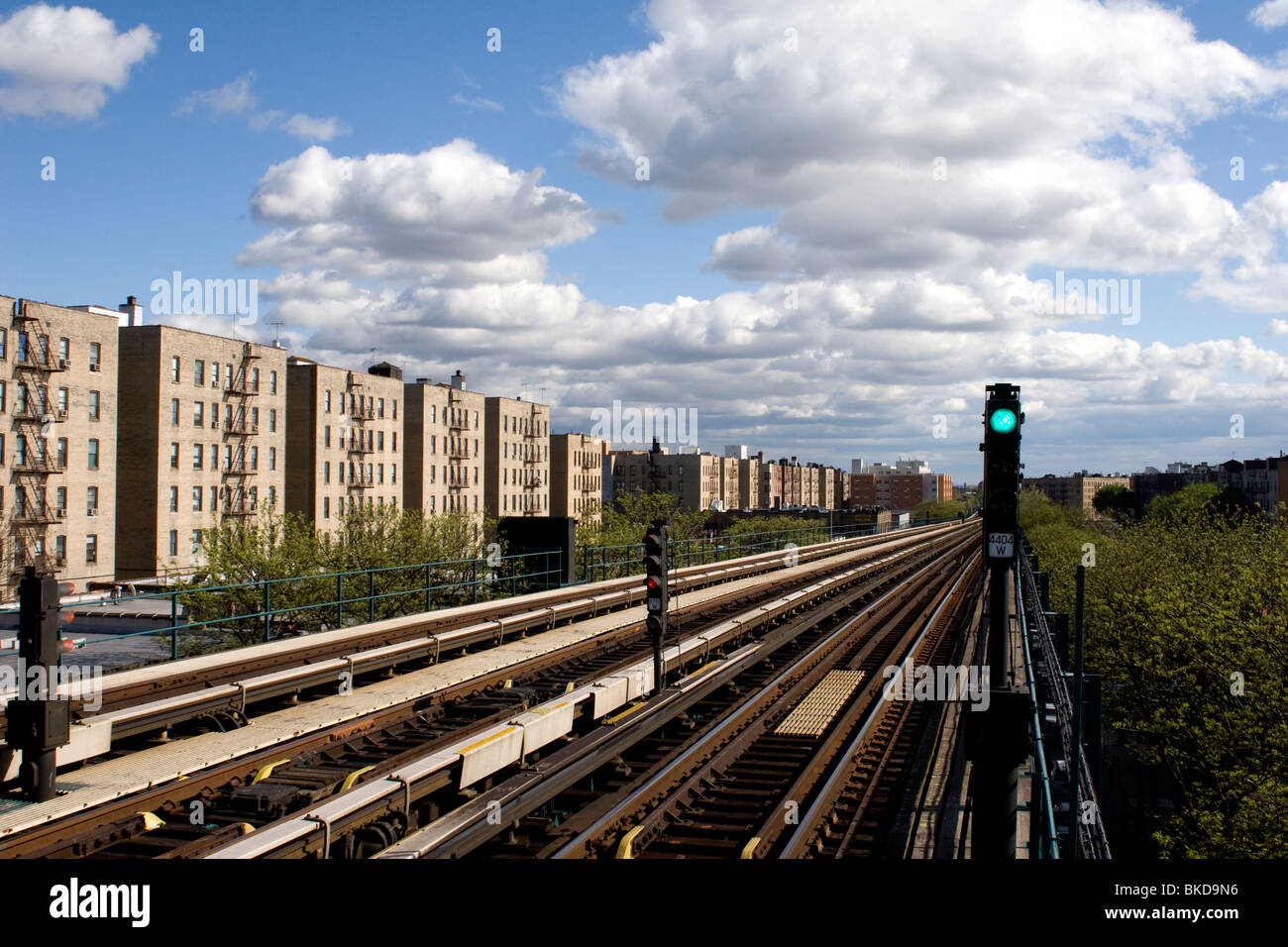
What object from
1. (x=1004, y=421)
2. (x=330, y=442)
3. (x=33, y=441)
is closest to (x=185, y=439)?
(x=33, y=441)

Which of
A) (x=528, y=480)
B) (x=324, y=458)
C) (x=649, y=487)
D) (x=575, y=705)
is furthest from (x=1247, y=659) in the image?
(x=649, y=487)

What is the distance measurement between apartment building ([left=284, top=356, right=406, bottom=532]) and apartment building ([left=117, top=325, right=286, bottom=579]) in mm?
4568

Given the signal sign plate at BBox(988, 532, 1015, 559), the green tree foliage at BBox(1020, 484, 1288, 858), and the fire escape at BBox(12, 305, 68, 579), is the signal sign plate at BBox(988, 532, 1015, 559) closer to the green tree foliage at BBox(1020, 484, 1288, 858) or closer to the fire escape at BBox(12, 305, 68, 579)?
the green tree foliage at BBox(1020, 484, 1288, 858)

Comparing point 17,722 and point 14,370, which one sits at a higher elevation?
point 14,370

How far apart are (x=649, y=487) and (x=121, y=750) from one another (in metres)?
135

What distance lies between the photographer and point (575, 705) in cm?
1311

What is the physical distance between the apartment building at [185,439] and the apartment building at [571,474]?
4230 cm

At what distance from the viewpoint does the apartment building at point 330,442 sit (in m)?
66.8

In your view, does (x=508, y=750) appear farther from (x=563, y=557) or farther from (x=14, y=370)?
(x=14, y=370)

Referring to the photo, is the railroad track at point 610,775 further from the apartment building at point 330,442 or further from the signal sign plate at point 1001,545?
the apartment building at point 330,442

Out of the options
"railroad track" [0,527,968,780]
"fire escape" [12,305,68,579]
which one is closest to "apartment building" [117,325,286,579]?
"fire escape" [12,305,68,579]

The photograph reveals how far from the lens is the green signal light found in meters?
6.21

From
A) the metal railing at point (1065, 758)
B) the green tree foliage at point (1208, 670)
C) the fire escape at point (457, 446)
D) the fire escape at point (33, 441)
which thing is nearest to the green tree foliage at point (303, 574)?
the fire escape at point (33, 441)
